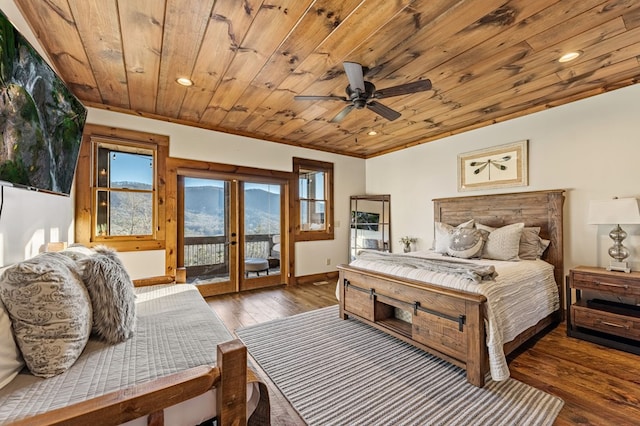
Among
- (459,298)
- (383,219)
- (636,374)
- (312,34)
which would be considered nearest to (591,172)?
(636,374)

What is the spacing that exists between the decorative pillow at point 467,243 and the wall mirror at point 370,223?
189 centimetres

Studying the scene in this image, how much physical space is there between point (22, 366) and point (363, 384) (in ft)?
6.08

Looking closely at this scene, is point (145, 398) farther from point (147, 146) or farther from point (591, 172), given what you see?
point (591, 172)

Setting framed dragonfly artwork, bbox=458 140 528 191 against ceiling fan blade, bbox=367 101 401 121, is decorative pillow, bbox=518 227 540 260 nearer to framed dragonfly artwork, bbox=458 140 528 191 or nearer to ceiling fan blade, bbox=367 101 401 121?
framed dragonfly artwork, bbox=458 140 528 191

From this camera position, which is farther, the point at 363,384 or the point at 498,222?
the point at 498,222

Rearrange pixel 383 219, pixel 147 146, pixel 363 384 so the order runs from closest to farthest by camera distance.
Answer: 1. pixel 363 384
2. pixel 147 146
3. pixel 383 219

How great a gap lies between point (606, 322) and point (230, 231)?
4535 millimetres

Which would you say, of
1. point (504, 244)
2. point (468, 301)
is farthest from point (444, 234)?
point (468, 301)

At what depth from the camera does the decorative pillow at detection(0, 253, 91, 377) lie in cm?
103

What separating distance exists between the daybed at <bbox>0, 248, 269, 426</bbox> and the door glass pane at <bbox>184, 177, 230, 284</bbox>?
9.19ft

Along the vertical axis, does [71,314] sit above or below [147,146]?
below

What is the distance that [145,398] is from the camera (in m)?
0.82

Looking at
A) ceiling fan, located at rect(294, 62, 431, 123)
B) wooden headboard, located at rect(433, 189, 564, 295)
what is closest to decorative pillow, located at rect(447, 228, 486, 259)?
wooden headboard, located at rect(433, 189, 564, 295)

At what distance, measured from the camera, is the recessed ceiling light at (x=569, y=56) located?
2275mm
